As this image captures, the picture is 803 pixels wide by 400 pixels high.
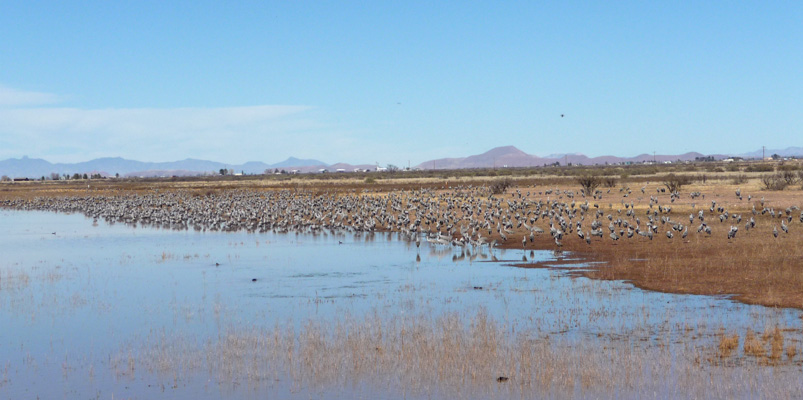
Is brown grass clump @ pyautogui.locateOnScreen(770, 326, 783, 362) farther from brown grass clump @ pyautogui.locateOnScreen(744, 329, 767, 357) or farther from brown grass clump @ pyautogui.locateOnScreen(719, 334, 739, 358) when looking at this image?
brown grass clump @ pyautogui.locateOnScreen(719, 334, 739, 358)

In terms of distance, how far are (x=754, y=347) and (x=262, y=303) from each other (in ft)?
36.3

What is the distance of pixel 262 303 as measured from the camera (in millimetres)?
19312

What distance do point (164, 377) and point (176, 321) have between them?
4.58 m

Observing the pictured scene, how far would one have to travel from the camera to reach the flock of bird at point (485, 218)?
101ft

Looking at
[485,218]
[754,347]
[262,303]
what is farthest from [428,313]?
[485,218]

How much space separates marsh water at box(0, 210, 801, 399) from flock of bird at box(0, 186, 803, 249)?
3.77 m

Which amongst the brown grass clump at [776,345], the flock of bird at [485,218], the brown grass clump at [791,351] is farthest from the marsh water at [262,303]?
the flock of bird at [485,218]

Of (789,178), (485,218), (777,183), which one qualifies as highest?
(789,178)

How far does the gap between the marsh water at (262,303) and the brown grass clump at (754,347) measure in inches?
24.2

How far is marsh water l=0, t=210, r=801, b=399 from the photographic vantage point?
13.2 meters

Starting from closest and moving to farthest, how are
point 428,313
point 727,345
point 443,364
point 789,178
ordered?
point 443,364 < point 727,345 < point 428,313 < point 789,178

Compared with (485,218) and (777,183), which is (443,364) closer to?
(485,218)

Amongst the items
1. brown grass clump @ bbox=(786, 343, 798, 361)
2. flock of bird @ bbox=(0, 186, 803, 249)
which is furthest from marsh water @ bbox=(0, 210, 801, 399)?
flock of bird @ bbox=(0, 186, 803, 249)

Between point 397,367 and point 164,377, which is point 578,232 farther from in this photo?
point 164,377
